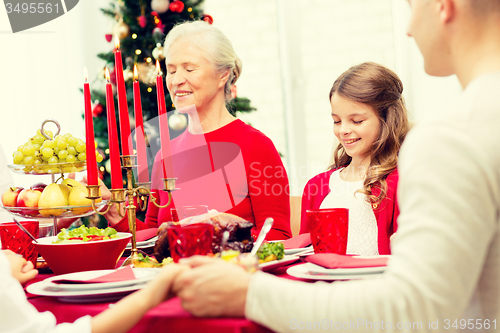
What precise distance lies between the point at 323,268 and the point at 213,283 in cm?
26

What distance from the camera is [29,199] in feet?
3.60

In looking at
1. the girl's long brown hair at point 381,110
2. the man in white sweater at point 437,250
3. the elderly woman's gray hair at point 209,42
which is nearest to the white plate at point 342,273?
the man in white sweater at point 437,250

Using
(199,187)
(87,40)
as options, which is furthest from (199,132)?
(87,40)

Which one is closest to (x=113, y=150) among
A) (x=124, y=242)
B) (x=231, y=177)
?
(x=124, y=242)

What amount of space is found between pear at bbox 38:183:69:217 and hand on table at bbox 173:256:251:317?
0.59m

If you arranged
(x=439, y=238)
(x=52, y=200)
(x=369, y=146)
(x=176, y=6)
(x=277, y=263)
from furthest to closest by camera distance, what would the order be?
(x=176, y=6)
(x=369, y=146)
(x=52, y=200)
(x=277, y=263)
(x=439, y=238)

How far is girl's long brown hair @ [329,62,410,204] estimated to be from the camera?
175 centimetres

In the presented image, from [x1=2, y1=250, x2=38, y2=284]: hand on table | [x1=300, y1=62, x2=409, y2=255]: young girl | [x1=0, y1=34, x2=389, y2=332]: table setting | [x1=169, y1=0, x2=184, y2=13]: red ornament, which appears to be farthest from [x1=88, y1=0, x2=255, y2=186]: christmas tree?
[x1=2, y1=250, x2=38, y2=284]: hand on table

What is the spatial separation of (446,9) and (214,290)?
498 millimetres

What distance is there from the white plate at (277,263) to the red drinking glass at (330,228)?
7 centimetres

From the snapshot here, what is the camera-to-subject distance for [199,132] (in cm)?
200

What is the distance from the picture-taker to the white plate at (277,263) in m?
0.83

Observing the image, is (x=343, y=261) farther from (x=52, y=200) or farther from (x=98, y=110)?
(x=98, y=110)

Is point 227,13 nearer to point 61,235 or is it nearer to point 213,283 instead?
point 61,235
